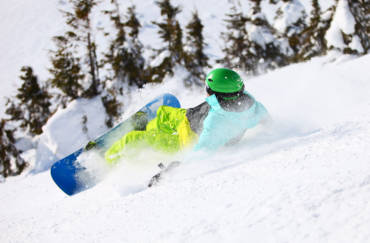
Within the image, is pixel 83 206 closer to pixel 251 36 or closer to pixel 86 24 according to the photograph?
pixel 86 24

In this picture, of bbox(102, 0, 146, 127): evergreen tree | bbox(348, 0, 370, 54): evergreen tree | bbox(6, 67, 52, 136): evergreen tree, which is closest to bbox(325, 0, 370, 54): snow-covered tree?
bbox(348, 0, 370, 54): evergreen tree

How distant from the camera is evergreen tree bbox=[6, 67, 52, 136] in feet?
70.4

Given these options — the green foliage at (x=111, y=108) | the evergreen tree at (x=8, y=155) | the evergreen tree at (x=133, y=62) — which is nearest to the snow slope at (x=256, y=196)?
the green foliage at (x=111, y=108)

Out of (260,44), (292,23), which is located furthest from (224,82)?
(292,23)

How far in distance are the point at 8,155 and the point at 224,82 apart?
68.2 ft

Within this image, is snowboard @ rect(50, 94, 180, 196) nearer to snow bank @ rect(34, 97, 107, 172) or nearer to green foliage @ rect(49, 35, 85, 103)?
snow bank @ rect(34, 97, 107, 172)

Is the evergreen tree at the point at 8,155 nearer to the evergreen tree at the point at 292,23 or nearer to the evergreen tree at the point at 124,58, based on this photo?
the evergreen tree at the point at 124,58

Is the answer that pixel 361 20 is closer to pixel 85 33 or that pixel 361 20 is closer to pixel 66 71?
pixel 85 33

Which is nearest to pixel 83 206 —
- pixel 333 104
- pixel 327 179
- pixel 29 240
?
pixel 29 240

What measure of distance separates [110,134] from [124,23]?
55.2 ft

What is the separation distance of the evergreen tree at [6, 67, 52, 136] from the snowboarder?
20318mm

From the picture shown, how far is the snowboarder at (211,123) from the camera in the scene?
333 centimetres

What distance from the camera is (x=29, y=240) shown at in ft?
8.85

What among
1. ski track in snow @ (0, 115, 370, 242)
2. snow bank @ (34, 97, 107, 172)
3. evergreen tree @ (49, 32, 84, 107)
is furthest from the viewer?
evergreen tree @ (49, 32, 84, 107)
